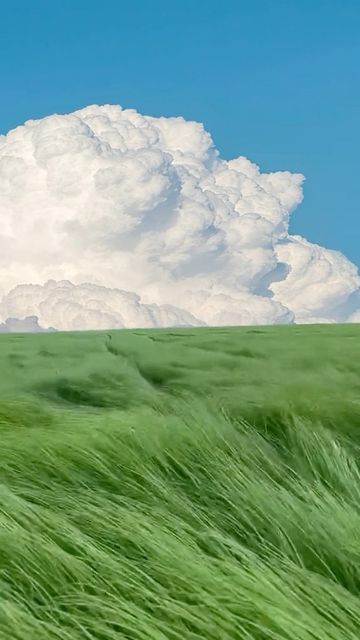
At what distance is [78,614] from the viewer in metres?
1.28

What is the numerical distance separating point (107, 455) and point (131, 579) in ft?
2.83

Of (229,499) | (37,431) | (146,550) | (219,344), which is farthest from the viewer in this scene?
(219,344)

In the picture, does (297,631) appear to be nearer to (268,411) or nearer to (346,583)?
(346,583)

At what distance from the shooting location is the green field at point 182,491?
1.24 m

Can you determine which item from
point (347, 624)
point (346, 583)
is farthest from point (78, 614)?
point (346, 583)

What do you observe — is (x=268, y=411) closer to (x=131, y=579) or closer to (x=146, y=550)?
(x=146, y=550)

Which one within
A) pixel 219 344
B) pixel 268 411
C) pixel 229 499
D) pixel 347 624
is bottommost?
pixel 347 624

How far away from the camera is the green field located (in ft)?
4.08

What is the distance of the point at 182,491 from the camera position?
2031 mm

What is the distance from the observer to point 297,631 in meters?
1.15

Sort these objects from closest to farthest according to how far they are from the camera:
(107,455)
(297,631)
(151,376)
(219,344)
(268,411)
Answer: (297,631) → (107,455) → (268,411) → (151,376) → (219,344)

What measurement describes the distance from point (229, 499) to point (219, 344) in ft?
6.30

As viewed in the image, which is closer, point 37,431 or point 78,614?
→ point 78,614

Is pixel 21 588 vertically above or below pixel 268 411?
below
